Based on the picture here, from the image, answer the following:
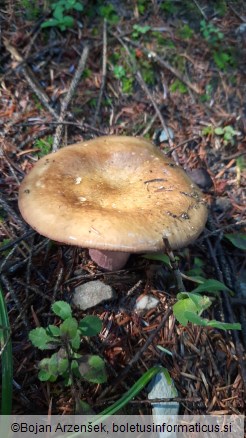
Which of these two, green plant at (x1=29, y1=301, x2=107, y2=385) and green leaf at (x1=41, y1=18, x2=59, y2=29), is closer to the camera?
green plant at (x1=29, y1=301, x2=107, y2=385)

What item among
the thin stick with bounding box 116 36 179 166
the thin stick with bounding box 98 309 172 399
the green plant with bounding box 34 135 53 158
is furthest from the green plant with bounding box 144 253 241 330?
the thin stick with bounding box 116 36 179 166

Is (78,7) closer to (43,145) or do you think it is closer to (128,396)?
(43,145)

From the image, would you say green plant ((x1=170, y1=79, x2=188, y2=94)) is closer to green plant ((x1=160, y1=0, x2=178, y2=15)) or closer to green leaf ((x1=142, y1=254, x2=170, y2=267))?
green plant ((x1=160, y1=0, x2=178, y2=15))

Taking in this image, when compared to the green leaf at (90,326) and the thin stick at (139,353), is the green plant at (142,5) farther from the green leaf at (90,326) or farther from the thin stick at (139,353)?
the green leaf at (90,326)

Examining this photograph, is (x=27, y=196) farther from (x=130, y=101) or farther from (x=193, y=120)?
(x=193, y=120)

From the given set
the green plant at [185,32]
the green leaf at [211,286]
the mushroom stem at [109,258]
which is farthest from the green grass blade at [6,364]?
the green plant at [185,32]

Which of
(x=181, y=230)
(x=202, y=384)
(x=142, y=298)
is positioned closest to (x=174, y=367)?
(x=202, y=384)

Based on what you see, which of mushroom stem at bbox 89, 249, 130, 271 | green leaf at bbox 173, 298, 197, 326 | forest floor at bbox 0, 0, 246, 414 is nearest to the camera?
green leaf at bbox 173, 298, 197, 326
